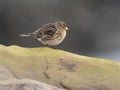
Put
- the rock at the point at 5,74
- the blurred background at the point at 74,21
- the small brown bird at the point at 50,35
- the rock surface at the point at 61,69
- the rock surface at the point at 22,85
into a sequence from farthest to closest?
the blurred background at the point at 74,21
the small brown bird at the point at 50,35
the rock surface at the point at 61,69
the rock at the point at 5,74
the rock surface at the point at 22,85

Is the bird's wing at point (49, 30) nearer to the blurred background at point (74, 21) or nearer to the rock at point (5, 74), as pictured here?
the rock at point (5, 74)

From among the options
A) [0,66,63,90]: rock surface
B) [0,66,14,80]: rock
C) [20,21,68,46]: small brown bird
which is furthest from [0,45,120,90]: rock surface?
[20,21,68,46]: small brown bird

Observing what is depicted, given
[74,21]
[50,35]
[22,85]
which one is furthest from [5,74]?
[74,21]

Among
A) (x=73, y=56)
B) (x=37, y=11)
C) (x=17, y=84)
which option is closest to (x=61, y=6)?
(x=37, y=11)

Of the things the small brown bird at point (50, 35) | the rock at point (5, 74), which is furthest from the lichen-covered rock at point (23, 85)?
the small brown bird at point (50, 35)

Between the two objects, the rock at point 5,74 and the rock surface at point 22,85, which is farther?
the rock at point 5,74

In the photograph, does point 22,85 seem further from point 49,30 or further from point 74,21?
point 74,21
